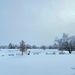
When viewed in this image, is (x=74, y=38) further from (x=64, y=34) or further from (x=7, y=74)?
(x=64, y=34)

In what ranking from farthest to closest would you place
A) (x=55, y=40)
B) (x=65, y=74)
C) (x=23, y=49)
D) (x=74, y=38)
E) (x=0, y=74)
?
(x=55, y=40)
(x=23, y=49)
(x=74, y=38)
(x=0, y=74)
(x=65, y=74)

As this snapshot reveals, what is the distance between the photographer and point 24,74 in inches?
534

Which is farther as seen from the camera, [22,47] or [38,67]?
[22,47]

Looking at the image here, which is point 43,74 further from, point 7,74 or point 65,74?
point 7,74

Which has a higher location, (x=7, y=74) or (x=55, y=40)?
(x=55, y=40)

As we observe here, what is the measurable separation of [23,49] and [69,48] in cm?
1651

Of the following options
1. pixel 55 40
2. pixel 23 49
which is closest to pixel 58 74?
pixel 23 49

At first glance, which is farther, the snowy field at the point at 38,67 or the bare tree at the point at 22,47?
the bare tree at the point at 22,47

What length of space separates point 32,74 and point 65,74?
261 centimetres

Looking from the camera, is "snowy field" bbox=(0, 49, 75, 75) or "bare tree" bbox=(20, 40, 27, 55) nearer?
"snowy field" bbox=(0, 49, 75, 75)

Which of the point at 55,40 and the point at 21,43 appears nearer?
the point at 21,43

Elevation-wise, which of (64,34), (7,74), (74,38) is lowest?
(7,74)

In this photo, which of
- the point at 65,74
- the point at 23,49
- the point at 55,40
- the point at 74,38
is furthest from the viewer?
the point at 55,40

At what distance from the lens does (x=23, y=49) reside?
5919cm
